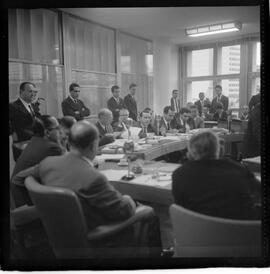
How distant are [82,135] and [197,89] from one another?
77 centimetres

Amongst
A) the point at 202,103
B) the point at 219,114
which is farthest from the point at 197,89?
the point at 219,114

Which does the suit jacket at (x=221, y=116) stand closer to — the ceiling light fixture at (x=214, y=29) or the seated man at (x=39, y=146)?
the ceiling light fixture at (x=214, y=29)

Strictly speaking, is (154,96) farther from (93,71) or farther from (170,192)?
(170,192)

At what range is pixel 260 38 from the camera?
1840 mm

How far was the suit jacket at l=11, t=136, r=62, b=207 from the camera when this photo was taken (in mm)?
1832

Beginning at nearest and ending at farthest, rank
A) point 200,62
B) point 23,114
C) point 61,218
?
point 61,218, point 23,114, point 200,62

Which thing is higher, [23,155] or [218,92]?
[218,92]

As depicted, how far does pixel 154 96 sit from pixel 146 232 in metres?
0.85

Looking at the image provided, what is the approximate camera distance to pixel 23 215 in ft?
6.25

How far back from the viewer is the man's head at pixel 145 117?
1986 mm

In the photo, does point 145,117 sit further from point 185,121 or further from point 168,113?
point 185,121

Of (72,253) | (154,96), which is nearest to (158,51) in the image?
(154,96)

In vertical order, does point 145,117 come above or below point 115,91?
below

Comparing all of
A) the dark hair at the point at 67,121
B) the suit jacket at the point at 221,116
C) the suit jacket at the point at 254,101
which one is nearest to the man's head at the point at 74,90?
the dark hair at the point at 67,121
